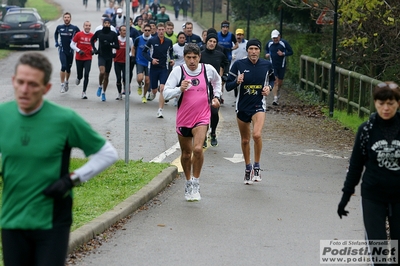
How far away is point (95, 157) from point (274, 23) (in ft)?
107

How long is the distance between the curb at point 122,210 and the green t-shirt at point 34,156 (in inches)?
116

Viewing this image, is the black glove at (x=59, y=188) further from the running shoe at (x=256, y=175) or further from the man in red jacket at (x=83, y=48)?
the man in red jacket at (x=83, y=48)

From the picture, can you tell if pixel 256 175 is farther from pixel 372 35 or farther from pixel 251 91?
pixel 372 35

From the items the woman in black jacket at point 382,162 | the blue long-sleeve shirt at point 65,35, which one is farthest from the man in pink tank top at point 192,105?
the blue long-sleeve shirt at point 65,35

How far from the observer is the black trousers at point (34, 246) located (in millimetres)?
4969

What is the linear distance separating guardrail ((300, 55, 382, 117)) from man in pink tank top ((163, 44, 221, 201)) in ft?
26.4

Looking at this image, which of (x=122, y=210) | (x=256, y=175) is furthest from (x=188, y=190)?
(x=256, y=175)

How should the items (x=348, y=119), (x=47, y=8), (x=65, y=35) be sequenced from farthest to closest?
(x=47, y=8)
(x=65, y=35)
(x=348, y=119)

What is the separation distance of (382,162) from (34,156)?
8.34 feet

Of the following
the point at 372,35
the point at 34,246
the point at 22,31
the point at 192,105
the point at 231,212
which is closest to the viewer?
the point at 34,246

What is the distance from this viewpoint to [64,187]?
4.88 meters

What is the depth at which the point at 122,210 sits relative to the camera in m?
9.70

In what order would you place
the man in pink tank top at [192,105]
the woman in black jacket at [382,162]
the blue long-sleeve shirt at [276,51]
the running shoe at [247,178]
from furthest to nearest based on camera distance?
the blue long-sleeve shirt at [276,51] < the running shoe at [247,178] < the man in pink tank top at [192,105] < the woman in black jacket at [382,162]

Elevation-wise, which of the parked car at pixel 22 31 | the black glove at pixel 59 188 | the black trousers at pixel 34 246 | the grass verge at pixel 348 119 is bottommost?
the grass verge at pixel 348 119
